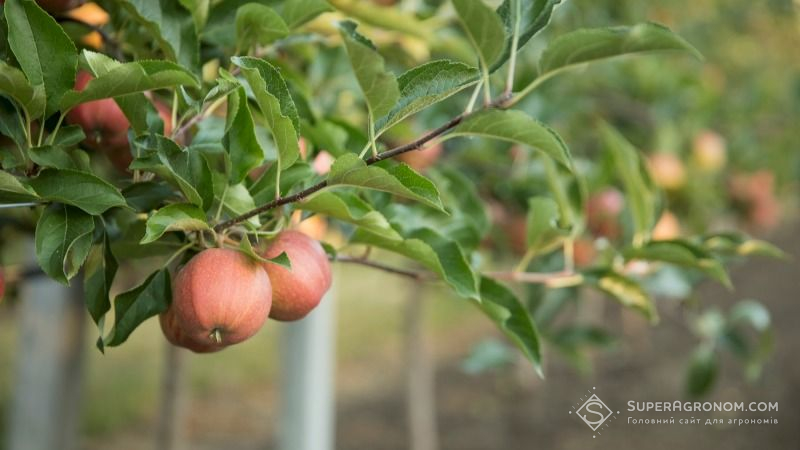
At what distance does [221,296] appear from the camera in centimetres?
55

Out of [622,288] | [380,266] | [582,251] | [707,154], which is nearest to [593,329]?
[582,251]

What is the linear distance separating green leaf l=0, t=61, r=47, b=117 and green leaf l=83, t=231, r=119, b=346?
4.2 inches

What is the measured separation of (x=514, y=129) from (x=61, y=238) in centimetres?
31

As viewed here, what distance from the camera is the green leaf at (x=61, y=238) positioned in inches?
22.3

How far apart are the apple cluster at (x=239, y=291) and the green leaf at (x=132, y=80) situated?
0.11 meters

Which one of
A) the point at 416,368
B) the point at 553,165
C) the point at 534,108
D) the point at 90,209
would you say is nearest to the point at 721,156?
the point at 534,108

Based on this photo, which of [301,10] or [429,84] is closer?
[429,84]

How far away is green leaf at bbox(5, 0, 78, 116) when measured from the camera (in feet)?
1.81

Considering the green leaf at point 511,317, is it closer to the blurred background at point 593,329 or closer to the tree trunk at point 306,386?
the blurred background at point 593,329

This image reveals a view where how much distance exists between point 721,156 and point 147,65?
5.22 feet

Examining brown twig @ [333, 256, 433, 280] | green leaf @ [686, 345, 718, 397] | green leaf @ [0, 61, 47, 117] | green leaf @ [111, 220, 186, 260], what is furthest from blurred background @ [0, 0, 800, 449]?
green leaf @ [0, 61, 47, 117]

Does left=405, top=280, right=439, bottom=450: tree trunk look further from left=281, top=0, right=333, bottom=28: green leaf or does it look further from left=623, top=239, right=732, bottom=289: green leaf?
left=281, top=0, right=333, bottom=28: green leaf

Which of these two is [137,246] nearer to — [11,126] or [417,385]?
[11,126]

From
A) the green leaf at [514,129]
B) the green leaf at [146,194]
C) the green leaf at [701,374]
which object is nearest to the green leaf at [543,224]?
the green leaf at [514,129]
